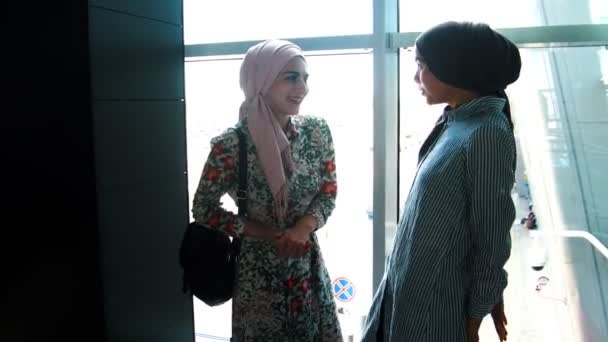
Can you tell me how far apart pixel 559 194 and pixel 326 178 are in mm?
1104

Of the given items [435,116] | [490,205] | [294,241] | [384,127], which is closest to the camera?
[490,205]

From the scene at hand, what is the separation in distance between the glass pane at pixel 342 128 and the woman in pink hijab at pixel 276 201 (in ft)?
2.05

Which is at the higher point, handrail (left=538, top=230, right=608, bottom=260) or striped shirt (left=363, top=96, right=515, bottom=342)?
striped shirt (left=363, top=96, right=515, bottom=342)

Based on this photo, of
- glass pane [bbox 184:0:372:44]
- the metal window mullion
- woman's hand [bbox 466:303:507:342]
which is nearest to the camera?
woman's hand [bbox 466:303:507:342]

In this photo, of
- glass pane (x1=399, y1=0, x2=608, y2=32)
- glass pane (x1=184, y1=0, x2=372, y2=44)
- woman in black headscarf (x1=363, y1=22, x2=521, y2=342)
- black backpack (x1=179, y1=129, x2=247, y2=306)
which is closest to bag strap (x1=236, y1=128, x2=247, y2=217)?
black backpack (x1=179, y1=129, x2=247, y2=306)

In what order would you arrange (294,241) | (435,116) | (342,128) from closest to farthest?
(294,241) < (435,116) < (342,128)

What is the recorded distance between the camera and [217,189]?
165cm

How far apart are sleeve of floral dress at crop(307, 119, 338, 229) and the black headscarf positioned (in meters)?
0.58

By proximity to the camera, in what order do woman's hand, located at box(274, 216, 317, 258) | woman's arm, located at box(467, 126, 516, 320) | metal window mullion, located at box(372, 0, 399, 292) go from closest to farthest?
woman's arm, located at box(467, 126, 516, 320) → woman's hand, located at box(274, 216, 317, 258) → metal window mullion, located at box(372, 0, 399, 292)

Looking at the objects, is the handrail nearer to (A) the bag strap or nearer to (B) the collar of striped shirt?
(B) the collar of striped shirt

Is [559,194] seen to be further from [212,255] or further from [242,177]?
[212,255]

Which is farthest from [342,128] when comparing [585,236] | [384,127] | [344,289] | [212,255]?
[585,236]

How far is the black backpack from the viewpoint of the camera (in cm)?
168

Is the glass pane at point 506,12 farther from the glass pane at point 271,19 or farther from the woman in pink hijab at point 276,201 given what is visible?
the woman in pink hijab at point 276,201
